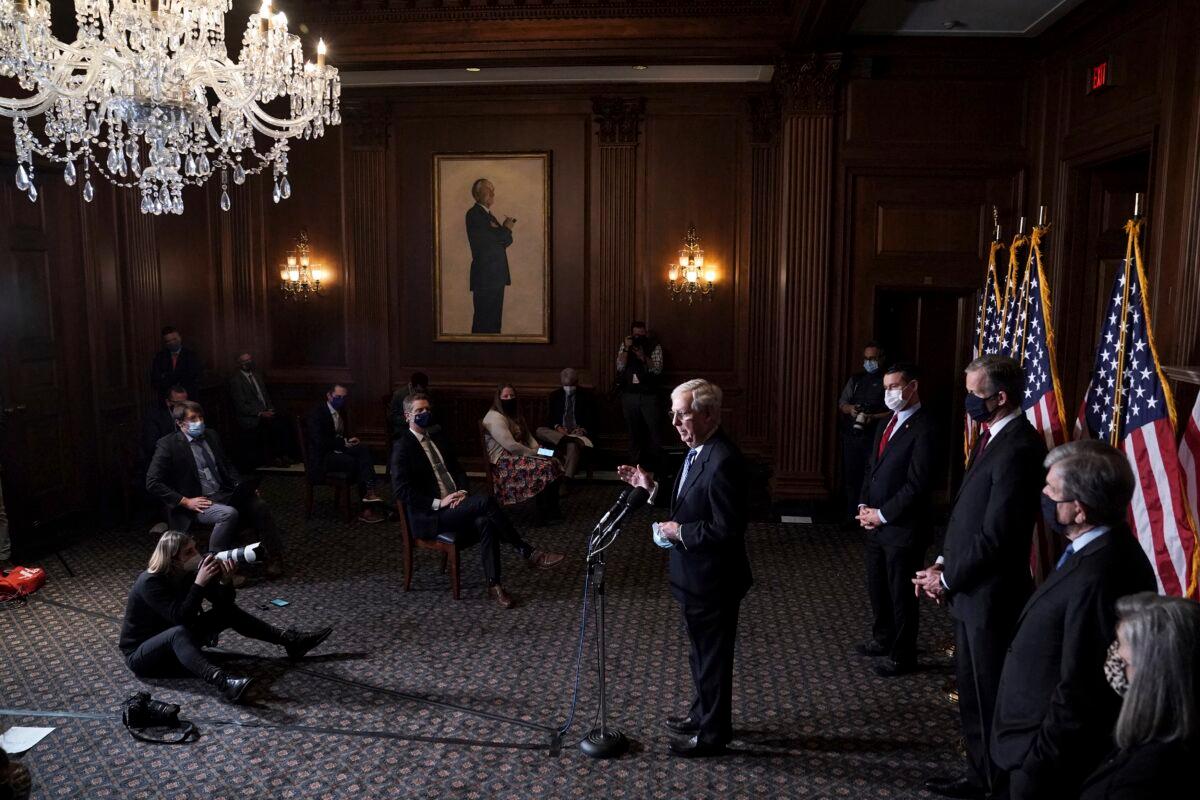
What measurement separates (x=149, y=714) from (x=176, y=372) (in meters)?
5.53

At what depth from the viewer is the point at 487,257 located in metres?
10.9

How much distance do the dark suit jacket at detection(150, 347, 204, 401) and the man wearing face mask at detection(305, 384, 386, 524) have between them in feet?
5.76

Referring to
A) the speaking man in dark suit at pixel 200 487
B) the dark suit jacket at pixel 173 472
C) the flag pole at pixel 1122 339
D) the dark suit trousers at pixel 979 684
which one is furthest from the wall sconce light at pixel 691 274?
the dark suit trousers at pixel 979 684

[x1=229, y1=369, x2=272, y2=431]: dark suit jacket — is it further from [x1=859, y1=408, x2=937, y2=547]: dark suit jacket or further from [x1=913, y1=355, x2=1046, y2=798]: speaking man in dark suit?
[x1=913, y1=355, x2=1046, y2=798]: speaking man in dark suit

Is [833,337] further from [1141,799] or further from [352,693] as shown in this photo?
[1141,799]

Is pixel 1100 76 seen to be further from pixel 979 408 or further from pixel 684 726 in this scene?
pixel 684 726

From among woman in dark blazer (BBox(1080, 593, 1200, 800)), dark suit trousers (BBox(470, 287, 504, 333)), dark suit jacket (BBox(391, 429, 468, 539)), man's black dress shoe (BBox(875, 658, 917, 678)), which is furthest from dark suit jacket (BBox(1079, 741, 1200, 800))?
dark suit trousers (BBox(470, 287, 504, 333))

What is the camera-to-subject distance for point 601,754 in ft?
13.8

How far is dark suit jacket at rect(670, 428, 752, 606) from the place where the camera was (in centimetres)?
391

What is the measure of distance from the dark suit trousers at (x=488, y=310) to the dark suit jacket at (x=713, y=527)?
715 centimetres

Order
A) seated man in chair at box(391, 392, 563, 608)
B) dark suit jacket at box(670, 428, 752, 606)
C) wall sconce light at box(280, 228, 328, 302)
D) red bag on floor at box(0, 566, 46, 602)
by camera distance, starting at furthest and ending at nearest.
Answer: wall sconce light at box(280, 228, 328, 302)
seated man in chair at box(391, 392, 563, 608)
red bag on floor at box(0, 566, 46, 602)
dark suit jacket at box(670, 428, 752, 606)

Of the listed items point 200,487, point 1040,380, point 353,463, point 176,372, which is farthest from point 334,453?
point 1040,380

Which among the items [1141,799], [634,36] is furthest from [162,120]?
[1141,799]

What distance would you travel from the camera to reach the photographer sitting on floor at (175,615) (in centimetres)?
482
